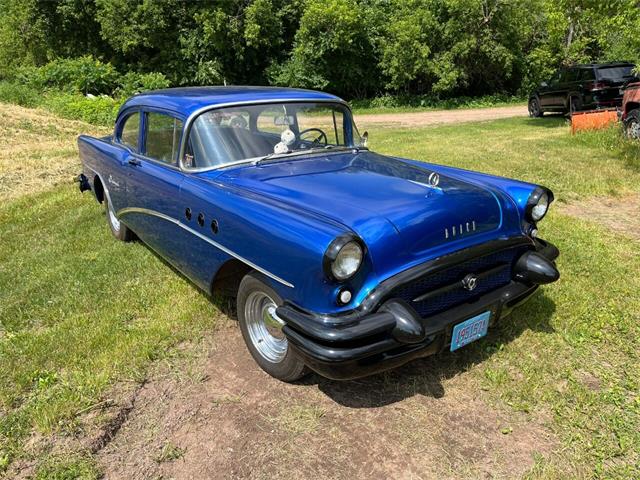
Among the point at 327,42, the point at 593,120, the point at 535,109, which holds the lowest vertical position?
the point at 535,109

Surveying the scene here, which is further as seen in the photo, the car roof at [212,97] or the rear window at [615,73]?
the rear window at [615,73]

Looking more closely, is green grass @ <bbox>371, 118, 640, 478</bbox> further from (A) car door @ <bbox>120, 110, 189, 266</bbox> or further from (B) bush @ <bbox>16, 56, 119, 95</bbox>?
(B) bush @ <bbox>16, 56, 119, 95</bbox>

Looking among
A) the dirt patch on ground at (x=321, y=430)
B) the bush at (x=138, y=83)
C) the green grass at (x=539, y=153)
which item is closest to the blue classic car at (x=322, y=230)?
the dirt patch on ground at (x=321, y=430)

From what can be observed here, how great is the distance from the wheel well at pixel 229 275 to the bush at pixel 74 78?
17.6m

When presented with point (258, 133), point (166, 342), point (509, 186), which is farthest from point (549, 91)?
point (166, 342)

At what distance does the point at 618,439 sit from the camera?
253 cm

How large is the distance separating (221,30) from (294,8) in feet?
13.4

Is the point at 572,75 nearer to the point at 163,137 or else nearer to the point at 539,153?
the point at 539,153

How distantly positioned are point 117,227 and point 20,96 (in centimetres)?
1528

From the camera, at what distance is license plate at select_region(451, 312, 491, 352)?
2.73 meters

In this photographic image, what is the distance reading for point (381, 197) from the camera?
294cm

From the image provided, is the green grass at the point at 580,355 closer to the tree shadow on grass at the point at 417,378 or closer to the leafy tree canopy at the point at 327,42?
the tree shadow on grass at the point at 417,378

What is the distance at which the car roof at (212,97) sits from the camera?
12.1 feet

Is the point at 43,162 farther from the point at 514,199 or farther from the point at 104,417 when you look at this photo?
the point at 514,199
